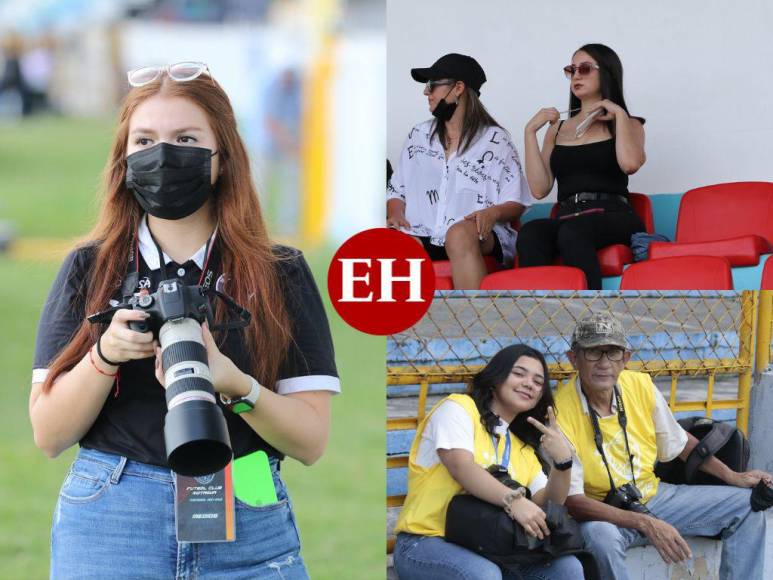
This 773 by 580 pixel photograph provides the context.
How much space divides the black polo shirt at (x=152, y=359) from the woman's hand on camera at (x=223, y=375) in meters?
0.08

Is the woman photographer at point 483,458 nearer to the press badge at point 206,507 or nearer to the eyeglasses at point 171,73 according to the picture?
the press badge at point 206,507

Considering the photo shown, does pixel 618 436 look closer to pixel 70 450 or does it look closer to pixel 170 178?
pixel 170 178

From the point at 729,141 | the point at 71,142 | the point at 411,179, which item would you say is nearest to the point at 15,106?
the point at 71,142

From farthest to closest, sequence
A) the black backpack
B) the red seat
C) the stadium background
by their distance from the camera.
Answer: the stadium background → the black backpack → the red seat

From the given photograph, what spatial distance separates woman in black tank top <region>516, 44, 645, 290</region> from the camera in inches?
116

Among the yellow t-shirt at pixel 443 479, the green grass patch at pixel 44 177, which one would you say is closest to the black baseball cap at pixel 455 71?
the yellow t-shirt at pixel 443 479

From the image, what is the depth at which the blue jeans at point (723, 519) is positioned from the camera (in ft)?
Result: 9.92

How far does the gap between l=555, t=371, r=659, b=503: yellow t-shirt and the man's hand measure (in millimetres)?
60

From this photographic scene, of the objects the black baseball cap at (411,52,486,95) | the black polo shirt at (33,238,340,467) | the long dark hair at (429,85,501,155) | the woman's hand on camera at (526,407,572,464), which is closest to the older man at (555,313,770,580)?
the woman's hand on camera at (526,407,572,464)

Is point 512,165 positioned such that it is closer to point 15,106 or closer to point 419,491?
point 419,491

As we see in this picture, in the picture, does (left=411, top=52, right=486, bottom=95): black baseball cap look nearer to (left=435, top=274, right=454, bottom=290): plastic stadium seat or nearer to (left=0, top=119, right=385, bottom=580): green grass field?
(left=435, top=274, right=454, bottom=290): plastic stadium seat

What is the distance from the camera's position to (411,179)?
117 inches

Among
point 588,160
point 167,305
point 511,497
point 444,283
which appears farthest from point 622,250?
point 167,305

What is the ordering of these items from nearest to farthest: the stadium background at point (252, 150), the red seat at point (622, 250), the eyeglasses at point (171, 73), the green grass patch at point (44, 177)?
the eyeglasses at point (171, 73) < the red seat at point (622, 250) < the stadium background at point (252, 150) < the green grass patch at point (44, 177)
